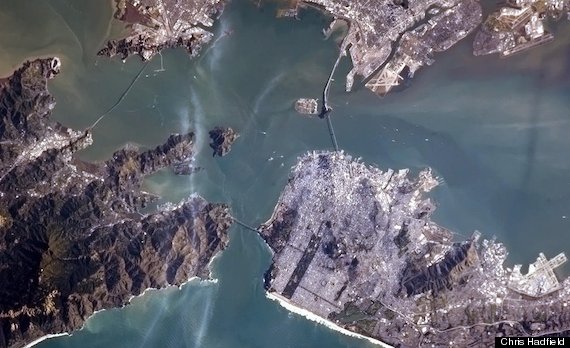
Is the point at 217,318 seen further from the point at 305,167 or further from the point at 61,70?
the point at 61,70

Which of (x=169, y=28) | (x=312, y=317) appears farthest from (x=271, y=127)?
(x=312, y=317)

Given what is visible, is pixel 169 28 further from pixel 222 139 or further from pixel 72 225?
pixel 72 225

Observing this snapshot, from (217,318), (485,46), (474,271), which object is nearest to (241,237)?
(217,318)

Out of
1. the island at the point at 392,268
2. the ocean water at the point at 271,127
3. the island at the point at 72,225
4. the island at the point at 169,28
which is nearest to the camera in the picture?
the island at the point at 72,225

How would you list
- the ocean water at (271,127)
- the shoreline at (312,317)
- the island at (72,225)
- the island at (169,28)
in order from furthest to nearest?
1. the island at (169,28)
2. the shoreline at (312,317)
3. the ocean water at (271,127)
4. the island at (72,225)

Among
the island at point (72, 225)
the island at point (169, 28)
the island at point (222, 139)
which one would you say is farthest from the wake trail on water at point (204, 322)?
the island at point (169, 28)

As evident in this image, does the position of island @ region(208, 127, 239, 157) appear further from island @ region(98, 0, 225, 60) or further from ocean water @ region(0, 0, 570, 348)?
island @ region(98, 0, 225, 60)

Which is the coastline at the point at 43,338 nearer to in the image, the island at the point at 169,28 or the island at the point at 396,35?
the island at the point at 169,28
